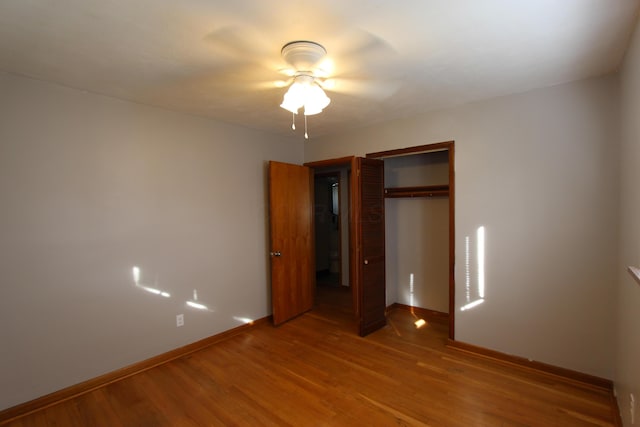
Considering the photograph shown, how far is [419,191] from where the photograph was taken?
3.76 metres

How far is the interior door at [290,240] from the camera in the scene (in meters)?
3.63

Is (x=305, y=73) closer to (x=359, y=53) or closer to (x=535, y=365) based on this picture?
(x=359, y=53)

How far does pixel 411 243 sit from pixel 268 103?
2.57 m

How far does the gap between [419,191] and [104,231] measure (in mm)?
3377

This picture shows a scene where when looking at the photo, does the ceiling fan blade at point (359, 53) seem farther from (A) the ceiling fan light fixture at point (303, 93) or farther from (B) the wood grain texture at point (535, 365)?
(B) the wood grain texture at point (535, 365)

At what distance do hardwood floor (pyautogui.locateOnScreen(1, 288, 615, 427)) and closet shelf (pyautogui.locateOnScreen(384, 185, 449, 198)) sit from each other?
167 cm

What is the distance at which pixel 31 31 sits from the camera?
160 centimetres

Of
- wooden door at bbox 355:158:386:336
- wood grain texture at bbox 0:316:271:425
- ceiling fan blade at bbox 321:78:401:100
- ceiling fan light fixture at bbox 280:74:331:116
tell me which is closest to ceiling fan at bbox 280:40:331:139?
ceiling fan light fixture at bbox 280:74:331:116

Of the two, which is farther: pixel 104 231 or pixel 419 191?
pixel 419 191

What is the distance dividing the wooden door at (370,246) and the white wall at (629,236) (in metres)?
2.03

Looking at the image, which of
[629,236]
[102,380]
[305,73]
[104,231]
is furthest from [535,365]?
[104,231]

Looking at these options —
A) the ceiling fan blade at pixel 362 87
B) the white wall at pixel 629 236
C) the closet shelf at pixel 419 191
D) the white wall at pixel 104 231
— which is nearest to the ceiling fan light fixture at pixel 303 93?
the ceiling fan blade at pixel 362 87

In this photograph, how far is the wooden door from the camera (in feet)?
10.9

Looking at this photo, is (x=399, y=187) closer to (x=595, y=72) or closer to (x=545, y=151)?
(x=545, y=151)
